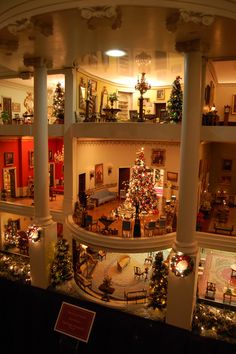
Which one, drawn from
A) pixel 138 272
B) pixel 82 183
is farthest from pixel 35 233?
pixel 138 272

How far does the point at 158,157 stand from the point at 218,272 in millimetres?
7036

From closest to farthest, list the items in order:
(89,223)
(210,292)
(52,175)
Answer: (89,223) < (210,292) < (52,175)

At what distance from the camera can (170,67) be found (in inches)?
526

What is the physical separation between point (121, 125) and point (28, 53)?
447 centimetres

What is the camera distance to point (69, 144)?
1380cm

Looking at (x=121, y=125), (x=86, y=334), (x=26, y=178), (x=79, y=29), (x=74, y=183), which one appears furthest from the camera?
Answer: (x=26, y=178)

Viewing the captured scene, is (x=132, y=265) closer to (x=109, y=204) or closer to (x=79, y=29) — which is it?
(x=109, y=204)

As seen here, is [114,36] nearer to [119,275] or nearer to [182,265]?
[182,265]

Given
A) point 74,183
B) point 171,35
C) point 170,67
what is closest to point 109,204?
point 74,183

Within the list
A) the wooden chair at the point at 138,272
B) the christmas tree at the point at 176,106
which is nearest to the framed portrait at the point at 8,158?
the wooden chair at the point at 138,272

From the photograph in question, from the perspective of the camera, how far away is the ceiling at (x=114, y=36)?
23.9 feet

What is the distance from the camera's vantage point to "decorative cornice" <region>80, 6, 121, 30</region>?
691cm

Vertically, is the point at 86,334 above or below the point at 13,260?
above

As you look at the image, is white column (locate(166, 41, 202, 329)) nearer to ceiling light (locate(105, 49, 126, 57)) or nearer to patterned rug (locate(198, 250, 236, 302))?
→ ceiling light (locate(105, 49, 126, 57))
